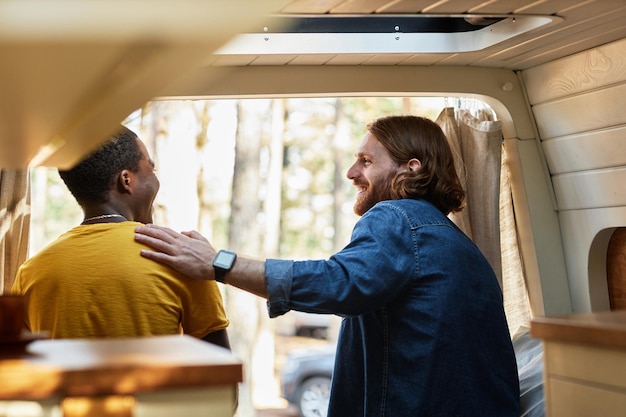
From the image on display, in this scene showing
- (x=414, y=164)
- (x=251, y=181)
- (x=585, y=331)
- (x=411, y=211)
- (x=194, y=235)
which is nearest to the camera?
(x=585, y=331)

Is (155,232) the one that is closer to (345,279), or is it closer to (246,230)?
(345,279)

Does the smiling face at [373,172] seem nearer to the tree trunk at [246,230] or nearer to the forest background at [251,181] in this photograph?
the forest background at [251,181]

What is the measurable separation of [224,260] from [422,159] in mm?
800

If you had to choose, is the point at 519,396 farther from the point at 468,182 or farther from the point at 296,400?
the point at 296,400

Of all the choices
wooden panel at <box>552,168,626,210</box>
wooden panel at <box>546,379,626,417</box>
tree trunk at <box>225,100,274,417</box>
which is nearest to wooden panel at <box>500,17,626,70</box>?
wooden panel at <box>552,168,626,210</box>

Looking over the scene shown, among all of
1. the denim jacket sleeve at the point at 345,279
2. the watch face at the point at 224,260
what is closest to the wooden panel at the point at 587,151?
the denim jacket sleeve at the point at 345,279

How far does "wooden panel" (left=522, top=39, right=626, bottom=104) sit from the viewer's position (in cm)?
304

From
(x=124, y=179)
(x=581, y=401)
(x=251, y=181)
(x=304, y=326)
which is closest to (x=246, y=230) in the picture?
(x=251, y=181)

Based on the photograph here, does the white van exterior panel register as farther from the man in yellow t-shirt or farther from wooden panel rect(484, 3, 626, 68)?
the man in yellow t-shirt

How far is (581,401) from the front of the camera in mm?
1893

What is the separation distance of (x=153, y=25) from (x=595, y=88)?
2.52 meters

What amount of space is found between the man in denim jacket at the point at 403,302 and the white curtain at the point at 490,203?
34.6 inches

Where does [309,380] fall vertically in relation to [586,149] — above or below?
below

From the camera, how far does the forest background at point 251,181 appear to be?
924 centimetres
